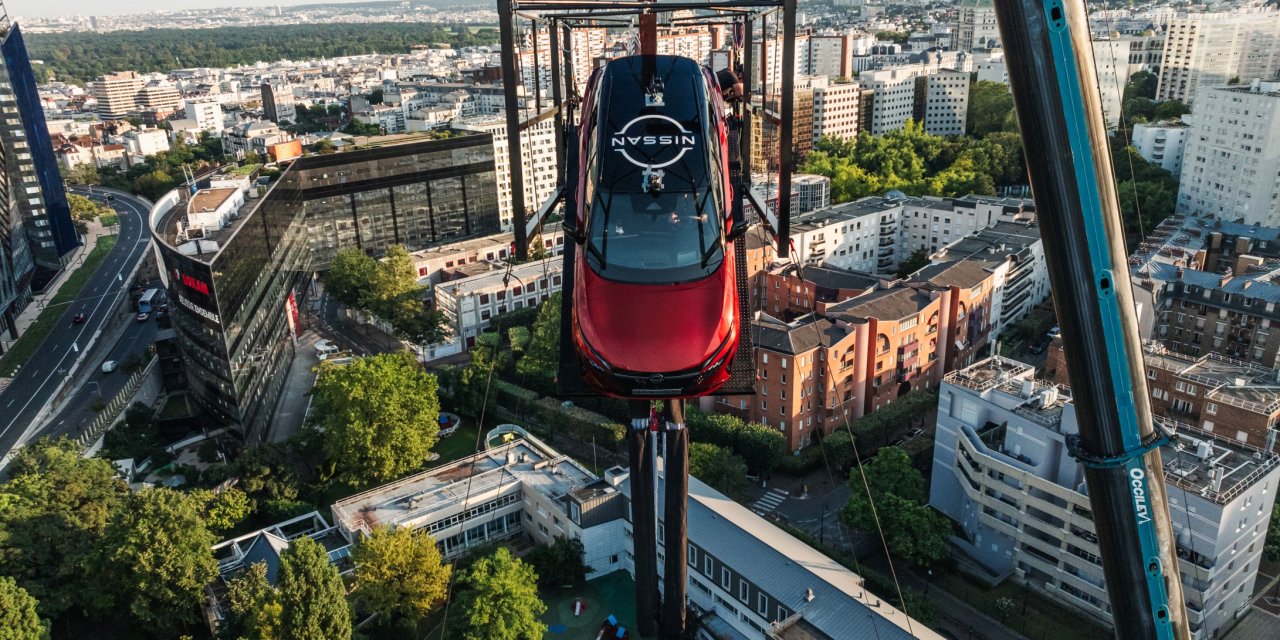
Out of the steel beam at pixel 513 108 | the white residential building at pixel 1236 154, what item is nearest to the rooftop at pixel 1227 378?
the steel beam at pixel 513 108

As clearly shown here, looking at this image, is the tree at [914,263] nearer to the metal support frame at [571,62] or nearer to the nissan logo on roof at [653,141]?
the metal support frame at [571,62]

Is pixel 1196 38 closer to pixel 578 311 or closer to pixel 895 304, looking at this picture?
pixel 895 304

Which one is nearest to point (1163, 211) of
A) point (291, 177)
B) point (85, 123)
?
point (291, 177)

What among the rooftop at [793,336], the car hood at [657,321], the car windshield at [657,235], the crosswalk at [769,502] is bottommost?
the crosswalk at [769,502]

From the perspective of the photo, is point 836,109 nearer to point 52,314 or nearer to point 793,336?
point 793,336

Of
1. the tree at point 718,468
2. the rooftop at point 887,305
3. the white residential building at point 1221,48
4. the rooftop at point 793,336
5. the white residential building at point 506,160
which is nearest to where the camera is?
the tree at point 718,468

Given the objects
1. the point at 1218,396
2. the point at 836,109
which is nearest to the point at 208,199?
the point at 1218,396

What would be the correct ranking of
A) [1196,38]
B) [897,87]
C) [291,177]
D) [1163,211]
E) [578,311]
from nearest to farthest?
1. [578,311]
2. [291,177]
3. [1163,211]
4. [1196,38]
5. [897,87]
